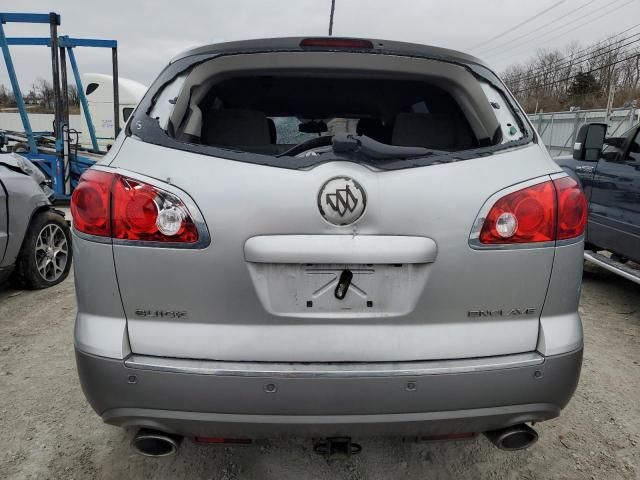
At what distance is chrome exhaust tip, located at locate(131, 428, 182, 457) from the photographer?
1.71 meters

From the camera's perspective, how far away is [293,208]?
155 centimetres

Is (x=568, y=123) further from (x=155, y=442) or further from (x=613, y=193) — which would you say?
(x=155, y=442)

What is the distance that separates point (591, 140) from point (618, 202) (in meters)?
0.62

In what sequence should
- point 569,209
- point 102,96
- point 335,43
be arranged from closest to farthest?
point 569,209
point 335,43
point 102,96

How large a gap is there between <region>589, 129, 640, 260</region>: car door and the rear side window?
2298 mm

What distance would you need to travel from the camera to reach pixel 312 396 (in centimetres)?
157

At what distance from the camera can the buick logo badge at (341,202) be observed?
5.10ft

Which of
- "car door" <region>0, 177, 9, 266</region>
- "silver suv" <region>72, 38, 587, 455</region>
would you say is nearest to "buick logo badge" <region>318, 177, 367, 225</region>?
"silver suv" <region>72, 38, 587, 455</region>

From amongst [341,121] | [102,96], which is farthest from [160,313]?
[102,96]

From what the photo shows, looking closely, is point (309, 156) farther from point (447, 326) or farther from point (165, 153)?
point (447, 326)

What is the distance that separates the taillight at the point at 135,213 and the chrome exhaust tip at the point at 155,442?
67 cm

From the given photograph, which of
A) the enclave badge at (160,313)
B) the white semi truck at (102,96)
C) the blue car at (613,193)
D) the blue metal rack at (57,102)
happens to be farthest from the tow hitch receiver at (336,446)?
the white semi truck at (102,96)

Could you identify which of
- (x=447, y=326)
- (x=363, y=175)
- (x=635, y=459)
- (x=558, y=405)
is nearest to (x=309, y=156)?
(x=363, y=175)

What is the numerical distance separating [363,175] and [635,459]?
1.97 m
